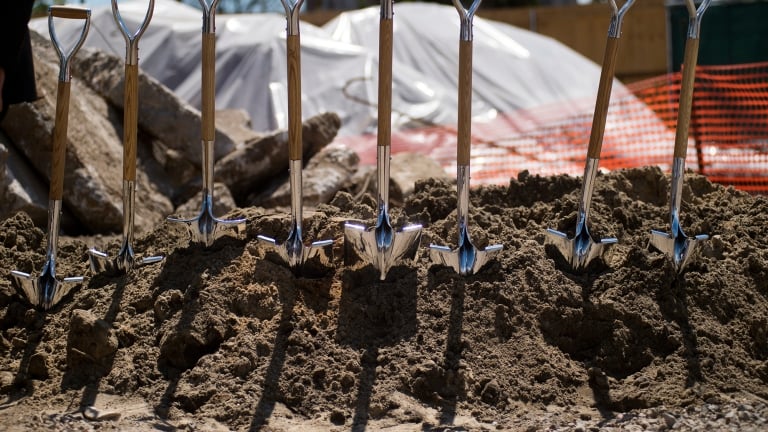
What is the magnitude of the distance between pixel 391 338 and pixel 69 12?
1.97 metres

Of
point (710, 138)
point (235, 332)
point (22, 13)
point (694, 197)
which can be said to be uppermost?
point (710, 138)

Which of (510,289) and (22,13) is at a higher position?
(22,13)

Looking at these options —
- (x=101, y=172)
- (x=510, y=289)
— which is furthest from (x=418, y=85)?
(x=510, y=289)

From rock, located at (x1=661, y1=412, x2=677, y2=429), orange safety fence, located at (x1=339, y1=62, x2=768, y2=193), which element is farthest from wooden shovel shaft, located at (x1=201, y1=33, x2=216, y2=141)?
orange safety fence, located at (x1=339, y1=62, x2=768, y2=193)

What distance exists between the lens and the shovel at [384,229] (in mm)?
3557

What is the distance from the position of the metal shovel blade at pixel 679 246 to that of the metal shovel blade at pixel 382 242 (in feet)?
3.42

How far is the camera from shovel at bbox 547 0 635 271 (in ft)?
12.1

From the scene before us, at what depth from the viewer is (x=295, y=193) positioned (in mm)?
3660

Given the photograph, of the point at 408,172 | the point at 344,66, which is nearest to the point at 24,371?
the point at 408,172

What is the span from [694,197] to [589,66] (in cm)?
700

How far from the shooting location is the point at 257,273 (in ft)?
12.0

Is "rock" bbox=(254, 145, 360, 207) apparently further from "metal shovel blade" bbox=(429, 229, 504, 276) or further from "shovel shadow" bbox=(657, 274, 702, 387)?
"shovel shadow" bbox=(657, 274, 702, 387)

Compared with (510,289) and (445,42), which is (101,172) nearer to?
(510,289)

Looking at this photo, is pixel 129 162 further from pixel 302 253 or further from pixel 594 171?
pixel 594 171
